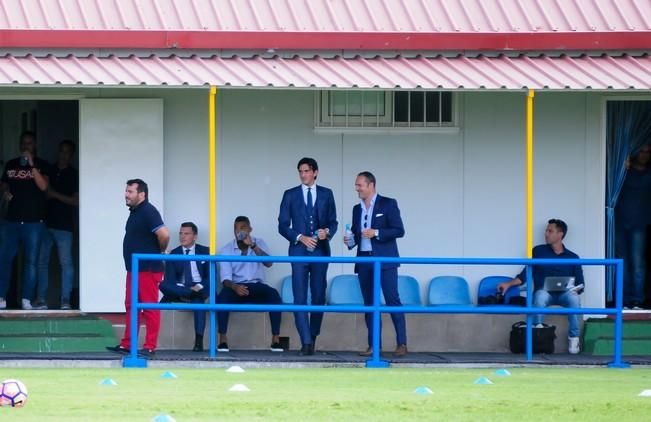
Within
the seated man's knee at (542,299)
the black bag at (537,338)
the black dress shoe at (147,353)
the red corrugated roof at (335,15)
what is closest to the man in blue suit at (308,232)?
the black dress shoe at (147,353)

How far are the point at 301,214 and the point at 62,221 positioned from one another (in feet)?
9.49

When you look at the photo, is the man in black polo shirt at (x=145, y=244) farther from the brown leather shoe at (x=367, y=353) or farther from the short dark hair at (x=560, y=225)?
the short dark hair at (x=560, y=225)

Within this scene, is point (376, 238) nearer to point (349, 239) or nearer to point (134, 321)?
point (349, 239)

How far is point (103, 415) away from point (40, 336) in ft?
19.8

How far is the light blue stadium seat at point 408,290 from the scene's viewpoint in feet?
55.3

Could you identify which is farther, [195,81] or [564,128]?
[564,128]

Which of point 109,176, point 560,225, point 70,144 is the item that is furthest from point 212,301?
point 560,225

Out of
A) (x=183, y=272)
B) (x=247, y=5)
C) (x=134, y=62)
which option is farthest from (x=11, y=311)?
(x=247, y=5)

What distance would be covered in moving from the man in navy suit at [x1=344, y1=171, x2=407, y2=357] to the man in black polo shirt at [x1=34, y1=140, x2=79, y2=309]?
10.8 feet

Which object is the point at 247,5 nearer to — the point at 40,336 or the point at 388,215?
the point at 388,215

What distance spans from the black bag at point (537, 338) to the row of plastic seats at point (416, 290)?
0.58 meters

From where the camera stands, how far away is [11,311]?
16.4 m

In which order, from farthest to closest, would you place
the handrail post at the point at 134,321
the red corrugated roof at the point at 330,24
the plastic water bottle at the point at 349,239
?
the red corrugated roof at the point at 330,24 < the plastic water bottle at the point at 349,239 < the handrail post at the point at 134,321

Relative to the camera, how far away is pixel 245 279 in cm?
1648
